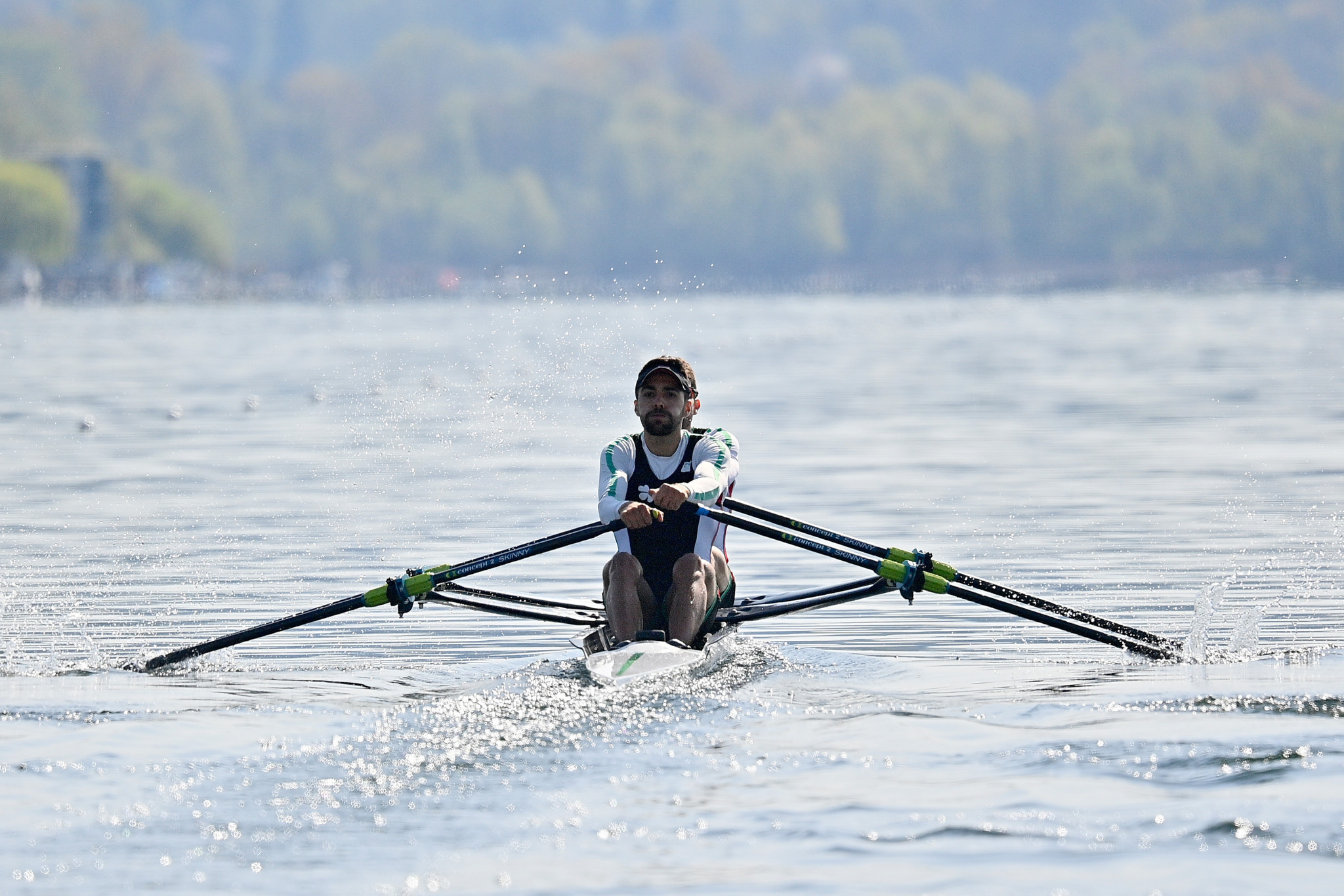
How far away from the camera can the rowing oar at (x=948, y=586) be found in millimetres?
11984

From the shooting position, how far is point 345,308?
447ft

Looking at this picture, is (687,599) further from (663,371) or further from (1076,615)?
(1076,615)

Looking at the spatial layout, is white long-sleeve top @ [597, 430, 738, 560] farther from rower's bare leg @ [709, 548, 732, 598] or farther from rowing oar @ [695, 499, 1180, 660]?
rowing oar @ [695, 499, 1180, 660]

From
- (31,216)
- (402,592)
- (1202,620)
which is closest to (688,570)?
(402,592)

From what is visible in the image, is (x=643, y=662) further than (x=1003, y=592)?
No

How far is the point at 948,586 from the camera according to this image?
12.0 m

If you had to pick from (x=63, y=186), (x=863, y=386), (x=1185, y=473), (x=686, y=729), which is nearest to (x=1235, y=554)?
(x=1185, y=473)

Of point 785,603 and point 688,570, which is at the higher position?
point 688,570

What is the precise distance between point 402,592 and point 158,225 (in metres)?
141

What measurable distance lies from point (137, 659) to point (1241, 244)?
174032mm

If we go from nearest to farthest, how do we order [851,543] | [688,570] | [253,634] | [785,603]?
1. [688,570]
2. [253,634]
3. [851,543]
4. [785,603]

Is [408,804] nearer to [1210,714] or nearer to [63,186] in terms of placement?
[1210,714]

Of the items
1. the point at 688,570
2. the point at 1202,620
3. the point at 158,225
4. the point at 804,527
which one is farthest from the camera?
the point at 158,225

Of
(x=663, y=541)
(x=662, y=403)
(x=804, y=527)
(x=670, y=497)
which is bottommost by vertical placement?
(x=663, y=541)
